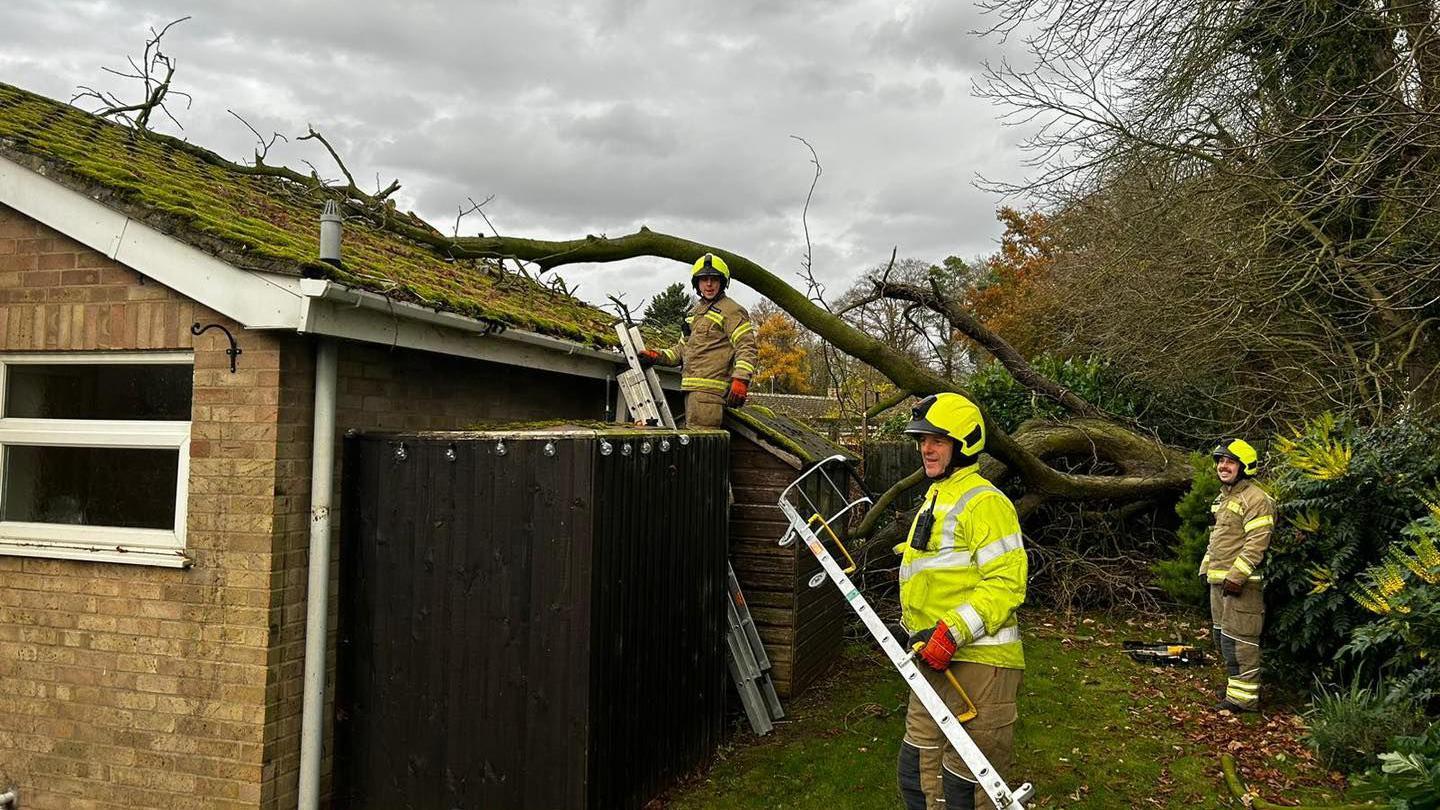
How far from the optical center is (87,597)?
15.1ft

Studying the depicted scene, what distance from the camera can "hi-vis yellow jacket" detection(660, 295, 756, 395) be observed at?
7.06 metres

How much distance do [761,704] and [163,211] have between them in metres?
4.98

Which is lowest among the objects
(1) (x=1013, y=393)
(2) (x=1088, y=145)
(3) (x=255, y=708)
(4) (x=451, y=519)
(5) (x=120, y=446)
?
(3) (x=255, y=708)

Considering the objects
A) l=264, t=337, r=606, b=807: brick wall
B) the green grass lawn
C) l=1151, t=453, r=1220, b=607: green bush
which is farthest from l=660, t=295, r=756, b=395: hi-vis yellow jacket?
l=1151, t=453, r=1220, b=607: green bush

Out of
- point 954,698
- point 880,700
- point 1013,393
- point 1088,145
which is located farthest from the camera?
point 1013,393

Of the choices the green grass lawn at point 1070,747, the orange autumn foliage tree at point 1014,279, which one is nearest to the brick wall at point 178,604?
the green grass lawn at point 1070,747

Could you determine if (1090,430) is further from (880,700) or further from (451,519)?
(451,519)

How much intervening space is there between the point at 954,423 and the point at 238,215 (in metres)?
4.13

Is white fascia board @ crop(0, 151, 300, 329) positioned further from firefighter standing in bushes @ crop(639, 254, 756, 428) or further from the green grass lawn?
the green grass lawn

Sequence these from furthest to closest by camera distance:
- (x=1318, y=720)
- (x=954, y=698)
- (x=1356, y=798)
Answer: (x=1318, y=720) < (x=1356, y=798) < (x=954, y=698)

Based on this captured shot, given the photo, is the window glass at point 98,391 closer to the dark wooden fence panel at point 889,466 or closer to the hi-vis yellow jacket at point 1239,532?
the hi-vis yellow jacket at point 1239,532

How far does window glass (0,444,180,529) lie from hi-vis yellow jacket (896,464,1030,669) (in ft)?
12.3

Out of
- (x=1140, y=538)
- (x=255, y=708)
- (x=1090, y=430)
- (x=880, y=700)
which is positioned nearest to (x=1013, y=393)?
(x=1090, y=430)

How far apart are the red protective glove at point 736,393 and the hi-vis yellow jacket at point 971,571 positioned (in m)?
3.07
